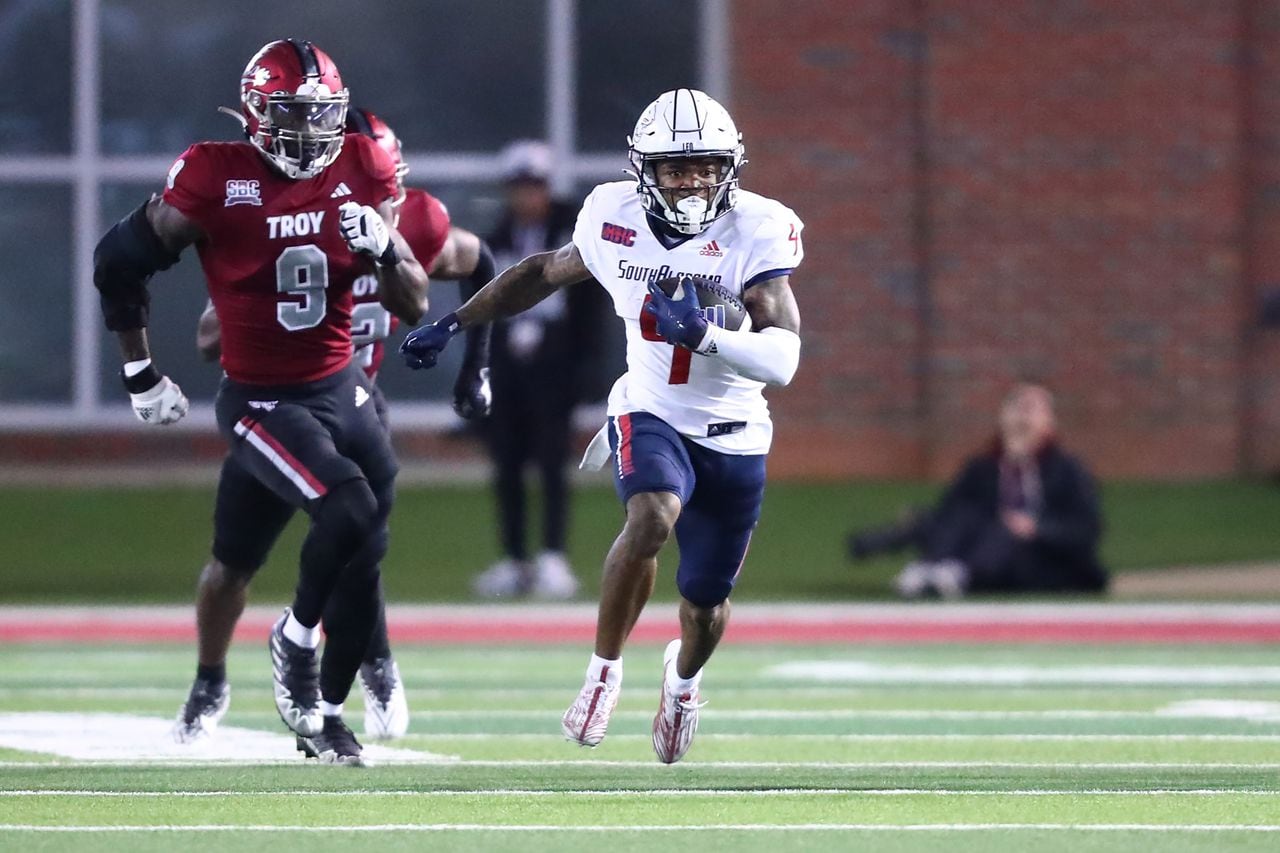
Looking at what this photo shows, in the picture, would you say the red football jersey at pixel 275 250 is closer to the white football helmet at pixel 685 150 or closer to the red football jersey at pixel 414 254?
the red football jersey at pixel 414 254

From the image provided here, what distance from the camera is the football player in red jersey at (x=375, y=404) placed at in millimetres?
7195

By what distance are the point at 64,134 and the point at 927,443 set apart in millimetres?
5479

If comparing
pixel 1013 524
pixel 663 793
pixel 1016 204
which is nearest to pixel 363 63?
pixel 1016 204

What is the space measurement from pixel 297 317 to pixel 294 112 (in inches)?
22.4

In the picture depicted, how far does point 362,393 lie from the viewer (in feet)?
23.3

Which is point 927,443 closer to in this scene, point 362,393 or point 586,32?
point 586,32

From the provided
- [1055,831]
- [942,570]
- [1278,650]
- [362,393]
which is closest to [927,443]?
[942,570]

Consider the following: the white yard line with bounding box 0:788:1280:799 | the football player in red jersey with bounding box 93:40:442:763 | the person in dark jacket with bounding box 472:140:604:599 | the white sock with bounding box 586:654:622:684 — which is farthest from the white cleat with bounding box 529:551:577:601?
the white yard line with bounding box 0:788:1280:799

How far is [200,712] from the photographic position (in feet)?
23.9

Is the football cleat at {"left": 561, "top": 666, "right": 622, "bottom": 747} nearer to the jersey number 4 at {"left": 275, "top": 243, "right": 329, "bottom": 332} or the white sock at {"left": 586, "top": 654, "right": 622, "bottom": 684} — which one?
the white sock at {"left": 586, "top": 654, "right": 622, "bottom": 684}

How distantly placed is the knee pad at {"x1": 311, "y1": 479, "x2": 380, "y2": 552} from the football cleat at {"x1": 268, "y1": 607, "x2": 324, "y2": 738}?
1.13 ft

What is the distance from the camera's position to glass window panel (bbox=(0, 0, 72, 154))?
48.9 ft

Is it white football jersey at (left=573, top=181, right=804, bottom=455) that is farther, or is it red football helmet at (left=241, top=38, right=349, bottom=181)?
red football helmet at (left=241, top=38, right=349, bottom=181)

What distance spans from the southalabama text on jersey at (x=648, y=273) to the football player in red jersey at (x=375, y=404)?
88 centimetres
